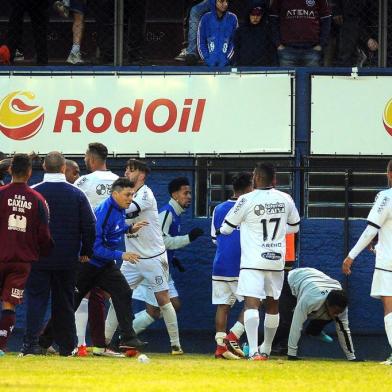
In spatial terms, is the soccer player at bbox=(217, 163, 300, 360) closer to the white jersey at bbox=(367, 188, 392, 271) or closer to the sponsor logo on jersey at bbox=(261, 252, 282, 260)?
the sponsor logo on jersey at bbox=(261, 252, 282, 260)

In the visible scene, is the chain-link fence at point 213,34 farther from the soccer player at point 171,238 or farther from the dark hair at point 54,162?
the dark hair at point 54,162

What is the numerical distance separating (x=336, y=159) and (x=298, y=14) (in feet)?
5.87

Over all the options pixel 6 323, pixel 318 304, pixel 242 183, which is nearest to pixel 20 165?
pixel 6 323

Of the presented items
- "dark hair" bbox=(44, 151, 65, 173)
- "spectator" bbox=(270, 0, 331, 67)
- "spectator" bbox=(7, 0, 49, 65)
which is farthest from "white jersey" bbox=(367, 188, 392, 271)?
"spectator" bbox=(7, 0, 49, 65)

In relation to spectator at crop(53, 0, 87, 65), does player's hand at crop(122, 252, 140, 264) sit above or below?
below

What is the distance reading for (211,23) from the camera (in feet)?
58.4

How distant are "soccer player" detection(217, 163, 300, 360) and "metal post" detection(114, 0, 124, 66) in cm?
367

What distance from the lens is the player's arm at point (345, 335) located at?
15602mm

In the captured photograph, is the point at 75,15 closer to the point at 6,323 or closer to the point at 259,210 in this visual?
the point at 259,210

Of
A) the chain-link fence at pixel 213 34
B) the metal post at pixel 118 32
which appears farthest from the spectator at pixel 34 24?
the metal post at pixel 118 32

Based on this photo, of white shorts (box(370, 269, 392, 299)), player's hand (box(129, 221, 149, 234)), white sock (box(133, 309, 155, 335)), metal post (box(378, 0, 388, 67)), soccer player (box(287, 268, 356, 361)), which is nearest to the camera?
white shorts (box(370, 269, 392, 299))

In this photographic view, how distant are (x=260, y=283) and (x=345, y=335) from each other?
4.70ft

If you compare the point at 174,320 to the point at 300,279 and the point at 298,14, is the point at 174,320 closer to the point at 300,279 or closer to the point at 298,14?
the point at 300,279

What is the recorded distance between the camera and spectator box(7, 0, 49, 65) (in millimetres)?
18203
